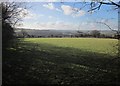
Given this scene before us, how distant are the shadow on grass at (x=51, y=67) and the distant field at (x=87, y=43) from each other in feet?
0.33

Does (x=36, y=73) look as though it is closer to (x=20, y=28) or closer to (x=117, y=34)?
(x=20, y=28)

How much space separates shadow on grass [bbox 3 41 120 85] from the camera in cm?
951

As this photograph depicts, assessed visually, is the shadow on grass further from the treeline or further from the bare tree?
the bare tree

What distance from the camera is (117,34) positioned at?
9586mm

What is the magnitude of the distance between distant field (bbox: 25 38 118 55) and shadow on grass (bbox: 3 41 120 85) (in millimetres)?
100

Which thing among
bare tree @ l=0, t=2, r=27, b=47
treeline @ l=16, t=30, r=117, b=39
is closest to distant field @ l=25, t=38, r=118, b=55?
treeline @ l=16, t=30, r=117, b=39

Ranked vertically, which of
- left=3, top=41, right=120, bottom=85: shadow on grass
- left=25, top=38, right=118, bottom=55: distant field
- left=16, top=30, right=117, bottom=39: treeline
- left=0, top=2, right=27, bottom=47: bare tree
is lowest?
left=3, top=41, right=120, bottom=85: shadow on grass

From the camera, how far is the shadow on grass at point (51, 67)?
951cm

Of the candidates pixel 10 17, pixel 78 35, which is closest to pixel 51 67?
pixel 78 35

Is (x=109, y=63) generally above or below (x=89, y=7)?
below

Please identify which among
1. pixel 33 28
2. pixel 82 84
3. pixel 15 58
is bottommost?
pixel 82 84

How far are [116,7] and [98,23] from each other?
575mm

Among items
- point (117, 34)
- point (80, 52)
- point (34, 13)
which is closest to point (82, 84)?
point (80, 52)

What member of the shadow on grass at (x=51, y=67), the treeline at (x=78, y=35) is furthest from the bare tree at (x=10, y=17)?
the shadow on grass at (x=51, y=67)
